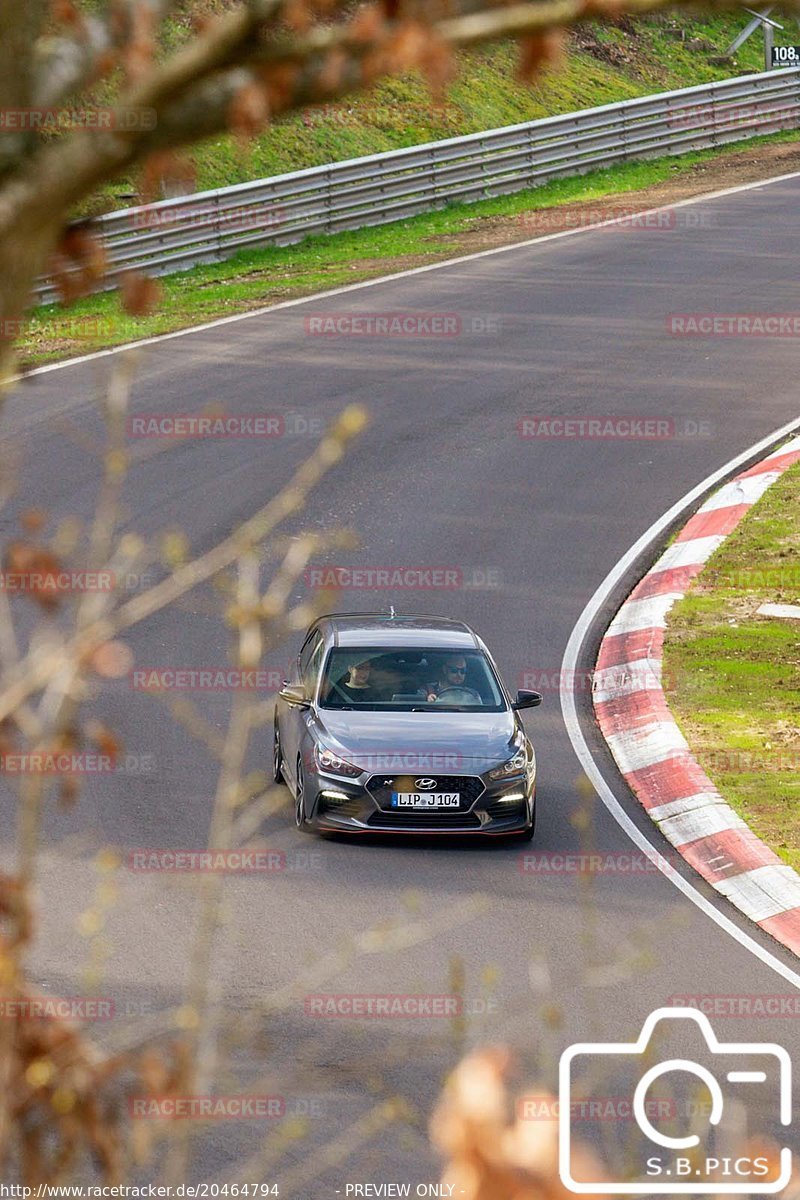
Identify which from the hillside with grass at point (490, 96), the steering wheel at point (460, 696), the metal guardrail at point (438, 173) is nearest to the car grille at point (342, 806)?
the steering wheel at point (460, 696)

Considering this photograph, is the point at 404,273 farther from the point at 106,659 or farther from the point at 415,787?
the point at 106,659

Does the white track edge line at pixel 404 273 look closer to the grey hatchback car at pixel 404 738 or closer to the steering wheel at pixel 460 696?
the grey hatchback car at pixel 404 738

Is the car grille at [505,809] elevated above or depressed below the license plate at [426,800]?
below

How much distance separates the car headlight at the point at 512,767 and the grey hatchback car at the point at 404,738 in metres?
0.01

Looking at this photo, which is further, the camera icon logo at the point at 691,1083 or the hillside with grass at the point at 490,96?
the hillside with grass at the point at 490,96

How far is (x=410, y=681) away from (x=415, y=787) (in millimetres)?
1468

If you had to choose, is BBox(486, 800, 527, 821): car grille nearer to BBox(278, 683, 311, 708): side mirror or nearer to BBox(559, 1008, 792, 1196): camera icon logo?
BBox(278, 683, 311, 708): side mirror

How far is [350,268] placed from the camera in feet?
98.4

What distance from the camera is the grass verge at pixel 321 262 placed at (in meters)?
26.9

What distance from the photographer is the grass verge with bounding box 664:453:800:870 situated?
14.0 metres

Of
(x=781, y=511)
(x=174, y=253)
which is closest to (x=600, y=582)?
(x=781, y=511)

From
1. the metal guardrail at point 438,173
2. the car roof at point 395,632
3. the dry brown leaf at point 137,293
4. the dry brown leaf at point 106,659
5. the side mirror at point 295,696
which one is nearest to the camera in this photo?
the dry brown leaf at point 106,659

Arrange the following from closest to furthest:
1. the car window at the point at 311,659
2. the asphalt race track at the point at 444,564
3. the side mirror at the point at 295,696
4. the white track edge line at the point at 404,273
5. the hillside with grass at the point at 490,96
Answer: the asphalt race track at the point at 444,564 → the side mirror at the point at 295,696 → the car window at the point at 311,659 → the white track edge line at the point at 404,273 → the hillside with grass at the point at 490,96

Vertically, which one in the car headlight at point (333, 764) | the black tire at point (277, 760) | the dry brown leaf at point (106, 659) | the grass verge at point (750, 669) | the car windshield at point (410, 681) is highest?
the dry brown leaf at point (106, 659)
